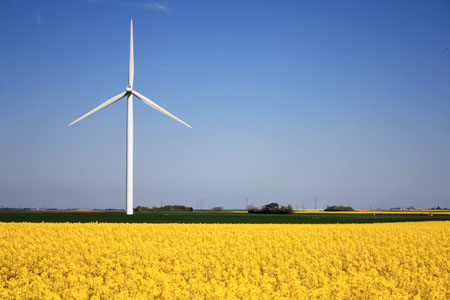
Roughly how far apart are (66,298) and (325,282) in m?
8.72

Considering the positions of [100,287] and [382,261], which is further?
[382,261]

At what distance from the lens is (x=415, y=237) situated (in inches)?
1404

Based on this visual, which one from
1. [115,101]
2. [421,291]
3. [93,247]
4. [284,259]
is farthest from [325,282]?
[115,101]

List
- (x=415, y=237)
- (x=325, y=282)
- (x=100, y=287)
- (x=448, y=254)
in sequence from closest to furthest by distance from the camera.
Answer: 1. (x=100, y=287)
2. (x=325, y=282)
3. (x=448, y=254)
4. (x=415, y=237)

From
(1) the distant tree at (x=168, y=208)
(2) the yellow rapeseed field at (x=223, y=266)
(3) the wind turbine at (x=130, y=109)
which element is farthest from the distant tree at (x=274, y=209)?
(2) the yellow rapeseed field at (x=223, y=266)

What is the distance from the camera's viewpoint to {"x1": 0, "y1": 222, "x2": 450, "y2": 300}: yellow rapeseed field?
49.5ft

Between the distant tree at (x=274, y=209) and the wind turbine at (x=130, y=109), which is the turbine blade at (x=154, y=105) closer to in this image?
the wind turbine at (x=130, y=109)

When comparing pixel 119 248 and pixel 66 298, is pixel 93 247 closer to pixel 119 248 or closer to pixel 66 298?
pixel 119 248

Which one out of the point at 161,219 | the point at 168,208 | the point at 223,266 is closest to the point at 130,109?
the point at 161,219

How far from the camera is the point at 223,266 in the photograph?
70.2ft

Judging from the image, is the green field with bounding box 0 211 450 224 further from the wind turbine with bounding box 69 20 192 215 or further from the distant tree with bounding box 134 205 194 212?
the distant tree with bounding box 134 205 194 212

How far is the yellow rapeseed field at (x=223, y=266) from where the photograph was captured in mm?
15078

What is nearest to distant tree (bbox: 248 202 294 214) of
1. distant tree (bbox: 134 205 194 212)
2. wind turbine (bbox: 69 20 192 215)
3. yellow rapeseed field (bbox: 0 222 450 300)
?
distant tree (bbox: 134 205 194 212)

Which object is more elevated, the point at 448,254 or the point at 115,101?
the point at 115,101
